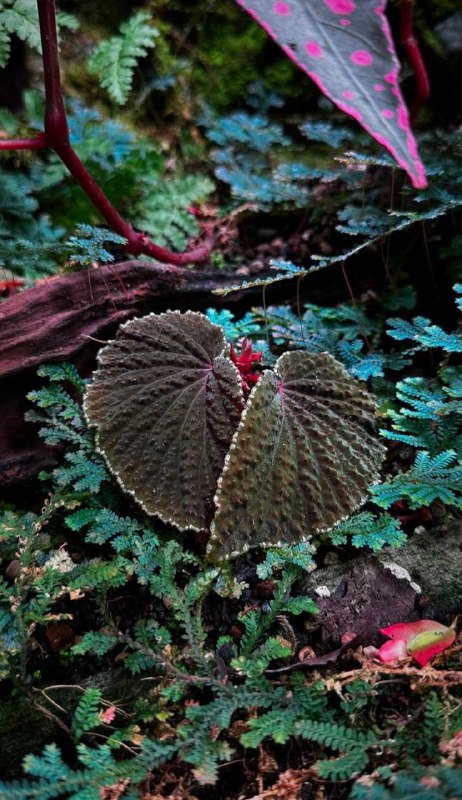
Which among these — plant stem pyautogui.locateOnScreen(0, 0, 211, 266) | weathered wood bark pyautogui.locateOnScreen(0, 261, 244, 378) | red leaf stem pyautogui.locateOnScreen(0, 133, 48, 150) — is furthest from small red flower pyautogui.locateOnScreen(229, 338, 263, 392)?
red leaf stem pyautogui.locateOnScreen(0, 133, 48, 150)

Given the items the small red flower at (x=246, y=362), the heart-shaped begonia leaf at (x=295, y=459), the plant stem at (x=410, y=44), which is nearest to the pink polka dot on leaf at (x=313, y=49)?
the heart-shaped begonia leaf at (x=295, y=459)

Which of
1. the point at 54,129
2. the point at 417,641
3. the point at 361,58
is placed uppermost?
the point at 54,129

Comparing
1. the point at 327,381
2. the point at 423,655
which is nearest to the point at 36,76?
the point at 327,381

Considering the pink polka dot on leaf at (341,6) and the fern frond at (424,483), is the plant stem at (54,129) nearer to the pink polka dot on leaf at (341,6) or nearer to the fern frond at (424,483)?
the pink polka dot on leaf at (341,6)

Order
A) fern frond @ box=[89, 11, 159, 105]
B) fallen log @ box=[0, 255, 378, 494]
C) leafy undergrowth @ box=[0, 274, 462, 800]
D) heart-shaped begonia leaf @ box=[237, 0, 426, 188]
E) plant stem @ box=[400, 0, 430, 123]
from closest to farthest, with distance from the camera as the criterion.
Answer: heart-shaped begonia leaf @ box=[237, 0, 426, 188] < leafy undergrowth @ box=[0, 274, 462, 800] < fallen log @ box=[0, 255, 378, 494] < plant stem @ box=[400, 0, 430, 123] < fern frond @ box=[89, 11, 159, 105]

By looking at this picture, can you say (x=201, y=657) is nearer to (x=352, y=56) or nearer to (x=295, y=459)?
(x=295, y=459)

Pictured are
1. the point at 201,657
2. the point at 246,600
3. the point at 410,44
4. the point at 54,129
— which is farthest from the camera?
the point at 410,44

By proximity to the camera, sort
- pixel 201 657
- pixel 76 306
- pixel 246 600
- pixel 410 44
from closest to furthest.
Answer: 1. pixel 201 657
2. pixel 246 600
3. pixel 76 306
4. pixel 410 44

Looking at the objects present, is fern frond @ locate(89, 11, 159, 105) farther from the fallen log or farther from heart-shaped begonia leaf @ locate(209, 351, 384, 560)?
heart-shaped begonia leaf @ locate(209, 351, 384, 560)

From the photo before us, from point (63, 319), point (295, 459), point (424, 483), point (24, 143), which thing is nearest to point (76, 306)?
point (63, 319)
